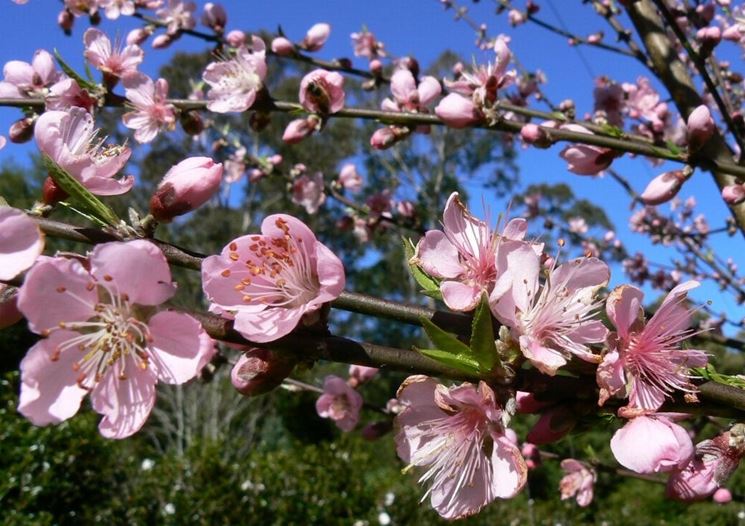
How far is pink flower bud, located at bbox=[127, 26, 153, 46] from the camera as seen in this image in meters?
2.29

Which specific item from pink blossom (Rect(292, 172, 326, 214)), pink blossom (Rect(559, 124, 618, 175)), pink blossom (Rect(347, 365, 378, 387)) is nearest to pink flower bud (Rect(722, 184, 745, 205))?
pink blossom (Rect(559, 124, 618, 175))

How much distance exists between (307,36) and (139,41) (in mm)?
642

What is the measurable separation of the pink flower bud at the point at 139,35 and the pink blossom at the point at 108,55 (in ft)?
1.45

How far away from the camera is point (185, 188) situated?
2.60ft

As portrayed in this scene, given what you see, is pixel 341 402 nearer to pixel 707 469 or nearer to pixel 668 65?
pixel 707 469

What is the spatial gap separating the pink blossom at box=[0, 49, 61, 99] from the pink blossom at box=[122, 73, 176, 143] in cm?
23

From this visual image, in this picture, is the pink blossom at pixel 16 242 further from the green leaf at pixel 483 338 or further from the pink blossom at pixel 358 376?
the pink blossom at pixel 358 376

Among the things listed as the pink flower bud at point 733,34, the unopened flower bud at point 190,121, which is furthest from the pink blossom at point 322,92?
the pink flower bud at point 733,34

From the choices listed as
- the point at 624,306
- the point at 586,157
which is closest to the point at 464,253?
the point at 624,306

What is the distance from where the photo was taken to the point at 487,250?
0.81 meters

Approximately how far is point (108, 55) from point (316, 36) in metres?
0.75

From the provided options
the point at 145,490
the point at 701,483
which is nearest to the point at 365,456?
the point at 145,490

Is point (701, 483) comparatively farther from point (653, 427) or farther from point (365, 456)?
point (365, 456)

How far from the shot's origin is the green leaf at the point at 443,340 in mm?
622
